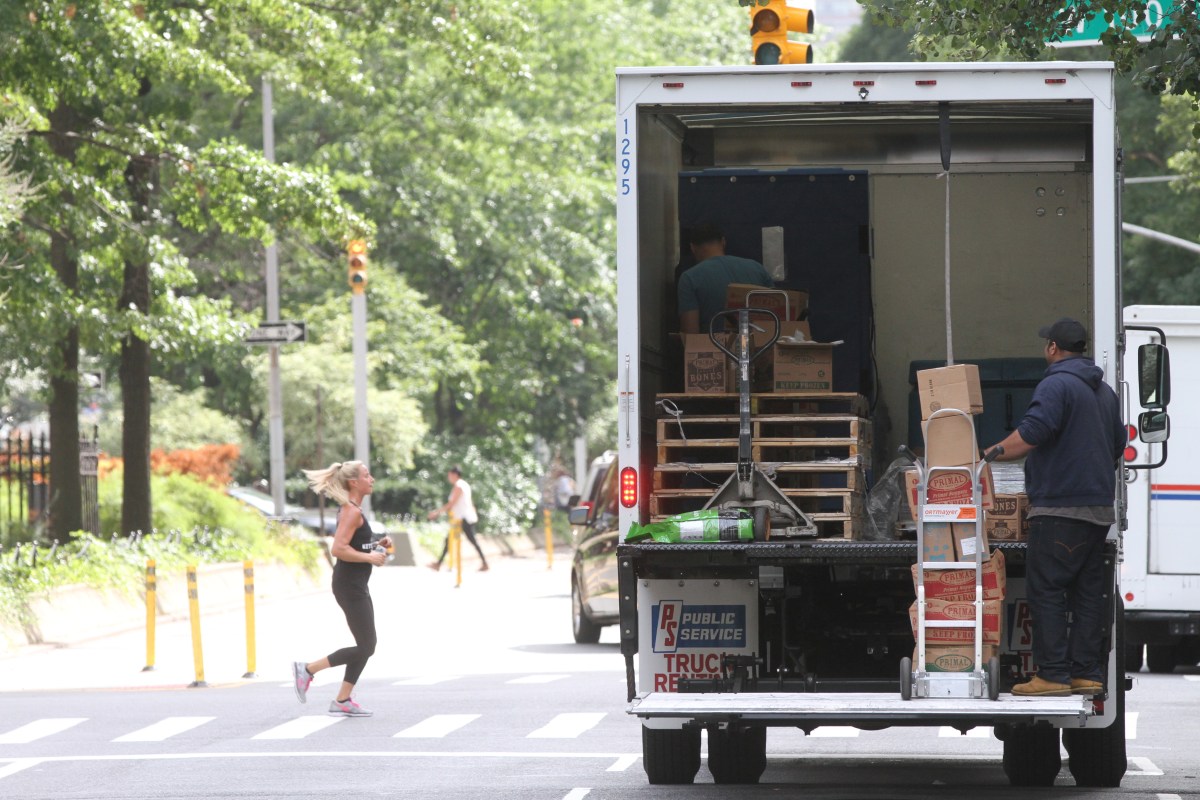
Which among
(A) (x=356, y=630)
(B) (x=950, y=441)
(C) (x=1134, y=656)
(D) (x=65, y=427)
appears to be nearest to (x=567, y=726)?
(A) (x=356, y=630)

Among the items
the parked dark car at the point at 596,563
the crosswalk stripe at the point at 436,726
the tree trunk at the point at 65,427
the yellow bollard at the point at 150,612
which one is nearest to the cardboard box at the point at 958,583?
the crosswalk stripe at the point at 436,726

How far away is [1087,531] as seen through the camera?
8.66 m

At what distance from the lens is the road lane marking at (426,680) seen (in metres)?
16.5

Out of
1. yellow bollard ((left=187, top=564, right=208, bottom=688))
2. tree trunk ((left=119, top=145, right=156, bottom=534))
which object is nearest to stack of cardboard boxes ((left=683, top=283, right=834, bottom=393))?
yellow bollard ((left=187, top=564, right=208, bottom=688))

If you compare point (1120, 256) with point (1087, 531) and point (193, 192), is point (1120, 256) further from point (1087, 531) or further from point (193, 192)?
point (193, 192)

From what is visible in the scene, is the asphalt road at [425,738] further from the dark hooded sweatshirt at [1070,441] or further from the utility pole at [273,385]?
the utility pole at [273,385]

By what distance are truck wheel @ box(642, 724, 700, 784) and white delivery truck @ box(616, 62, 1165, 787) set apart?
0.01 metres

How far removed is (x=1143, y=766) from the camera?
425 inches

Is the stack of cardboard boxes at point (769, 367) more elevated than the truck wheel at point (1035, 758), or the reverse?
the stack of cardboard boxes at point (769, 367)

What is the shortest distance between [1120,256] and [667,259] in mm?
2447

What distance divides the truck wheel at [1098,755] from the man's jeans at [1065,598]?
3.25ft

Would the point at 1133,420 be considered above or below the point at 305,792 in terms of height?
above

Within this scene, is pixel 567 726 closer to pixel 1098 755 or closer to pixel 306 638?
pixel 1098 755

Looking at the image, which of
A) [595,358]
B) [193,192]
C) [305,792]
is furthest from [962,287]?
[595,358]
